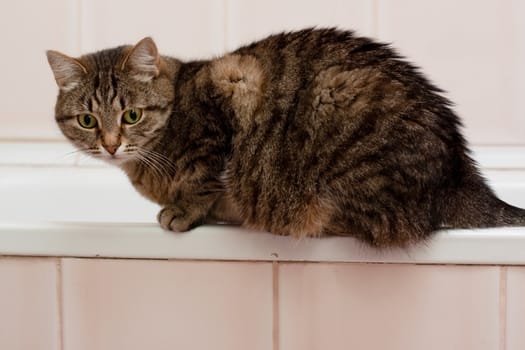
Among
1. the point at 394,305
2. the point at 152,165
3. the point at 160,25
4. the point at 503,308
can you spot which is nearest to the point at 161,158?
the point at 152,165

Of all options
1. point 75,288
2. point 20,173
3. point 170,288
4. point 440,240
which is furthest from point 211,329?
point 20,173

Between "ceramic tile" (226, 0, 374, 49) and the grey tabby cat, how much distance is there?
1.62 feet

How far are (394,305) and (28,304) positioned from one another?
50cm

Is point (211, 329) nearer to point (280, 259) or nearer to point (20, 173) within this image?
point (280, 259)

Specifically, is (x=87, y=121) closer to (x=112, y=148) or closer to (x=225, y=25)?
(x=112, y=148)

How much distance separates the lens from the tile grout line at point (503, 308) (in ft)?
3.07

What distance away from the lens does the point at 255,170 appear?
102 centimetres

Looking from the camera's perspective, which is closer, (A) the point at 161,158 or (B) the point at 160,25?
(A) the point at 161,158

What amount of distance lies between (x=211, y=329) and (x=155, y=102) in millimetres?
337

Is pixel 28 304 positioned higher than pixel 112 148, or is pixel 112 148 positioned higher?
pixel 112 148

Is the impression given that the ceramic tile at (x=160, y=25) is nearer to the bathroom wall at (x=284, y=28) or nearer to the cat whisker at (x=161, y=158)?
the bathroom wall at (x=284, y=28)

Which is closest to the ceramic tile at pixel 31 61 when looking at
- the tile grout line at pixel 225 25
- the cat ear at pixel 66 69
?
the tile grout line at pixel 225 25

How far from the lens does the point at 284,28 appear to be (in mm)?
1604

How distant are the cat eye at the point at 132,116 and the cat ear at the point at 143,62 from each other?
0.05 metres
